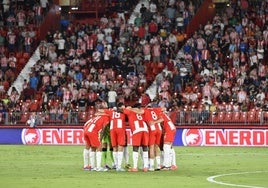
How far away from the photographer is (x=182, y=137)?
133ft

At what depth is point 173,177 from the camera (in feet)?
A: 72.0

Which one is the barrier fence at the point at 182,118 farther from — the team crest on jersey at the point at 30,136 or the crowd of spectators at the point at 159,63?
the team crest on jersey at the point at 30,136

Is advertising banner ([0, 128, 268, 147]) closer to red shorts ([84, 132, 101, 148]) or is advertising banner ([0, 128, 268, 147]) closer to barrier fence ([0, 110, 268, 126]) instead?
barrier fence ([0, 110, 268, 126])

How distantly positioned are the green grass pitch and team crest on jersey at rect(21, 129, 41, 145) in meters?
8.32

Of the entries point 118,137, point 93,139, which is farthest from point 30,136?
point 118,137

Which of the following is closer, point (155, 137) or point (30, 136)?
point (155, 137)

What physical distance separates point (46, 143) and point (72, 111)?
2624mm

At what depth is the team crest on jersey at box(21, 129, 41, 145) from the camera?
4275 cm

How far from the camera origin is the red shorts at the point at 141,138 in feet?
76.9

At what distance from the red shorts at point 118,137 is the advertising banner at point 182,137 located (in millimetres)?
15816

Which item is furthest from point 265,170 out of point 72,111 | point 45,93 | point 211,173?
point 45,93

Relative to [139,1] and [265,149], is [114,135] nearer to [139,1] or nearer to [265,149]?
[265,149]

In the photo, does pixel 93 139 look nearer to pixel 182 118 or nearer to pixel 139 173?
pixel 139 173

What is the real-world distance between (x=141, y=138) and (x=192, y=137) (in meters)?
17.1
